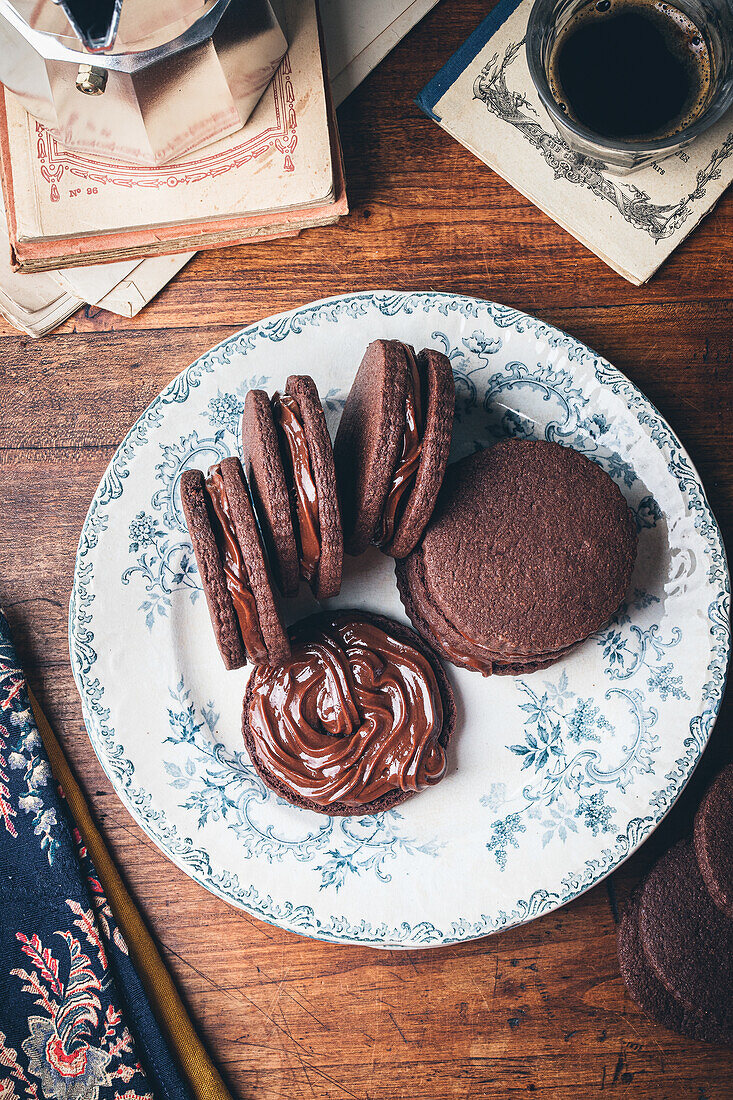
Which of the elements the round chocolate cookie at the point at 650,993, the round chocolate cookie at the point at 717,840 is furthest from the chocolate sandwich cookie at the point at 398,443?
the round chocolate cookie at the point at 650,993

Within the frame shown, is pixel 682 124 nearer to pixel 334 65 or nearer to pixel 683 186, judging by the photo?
pixel 683 186

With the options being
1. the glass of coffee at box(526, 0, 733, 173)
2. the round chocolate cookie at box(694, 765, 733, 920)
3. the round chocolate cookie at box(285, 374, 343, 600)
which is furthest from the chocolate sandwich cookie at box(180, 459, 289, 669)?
the glass of coffee at box(526, 0, 733, 173)

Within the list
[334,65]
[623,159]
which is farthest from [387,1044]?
[334,65]

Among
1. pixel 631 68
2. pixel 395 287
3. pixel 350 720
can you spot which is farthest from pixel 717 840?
pixel 631 68

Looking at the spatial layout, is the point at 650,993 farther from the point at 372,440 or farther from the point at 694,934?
the point at 372,440

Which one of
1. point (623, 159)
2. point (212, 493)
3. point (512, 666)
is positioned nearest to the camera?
point (212, 493)

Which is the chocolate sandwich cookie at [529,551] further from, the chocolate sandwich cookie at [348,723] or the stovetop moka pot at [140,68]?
the stovetop moka pot at [140,68]
